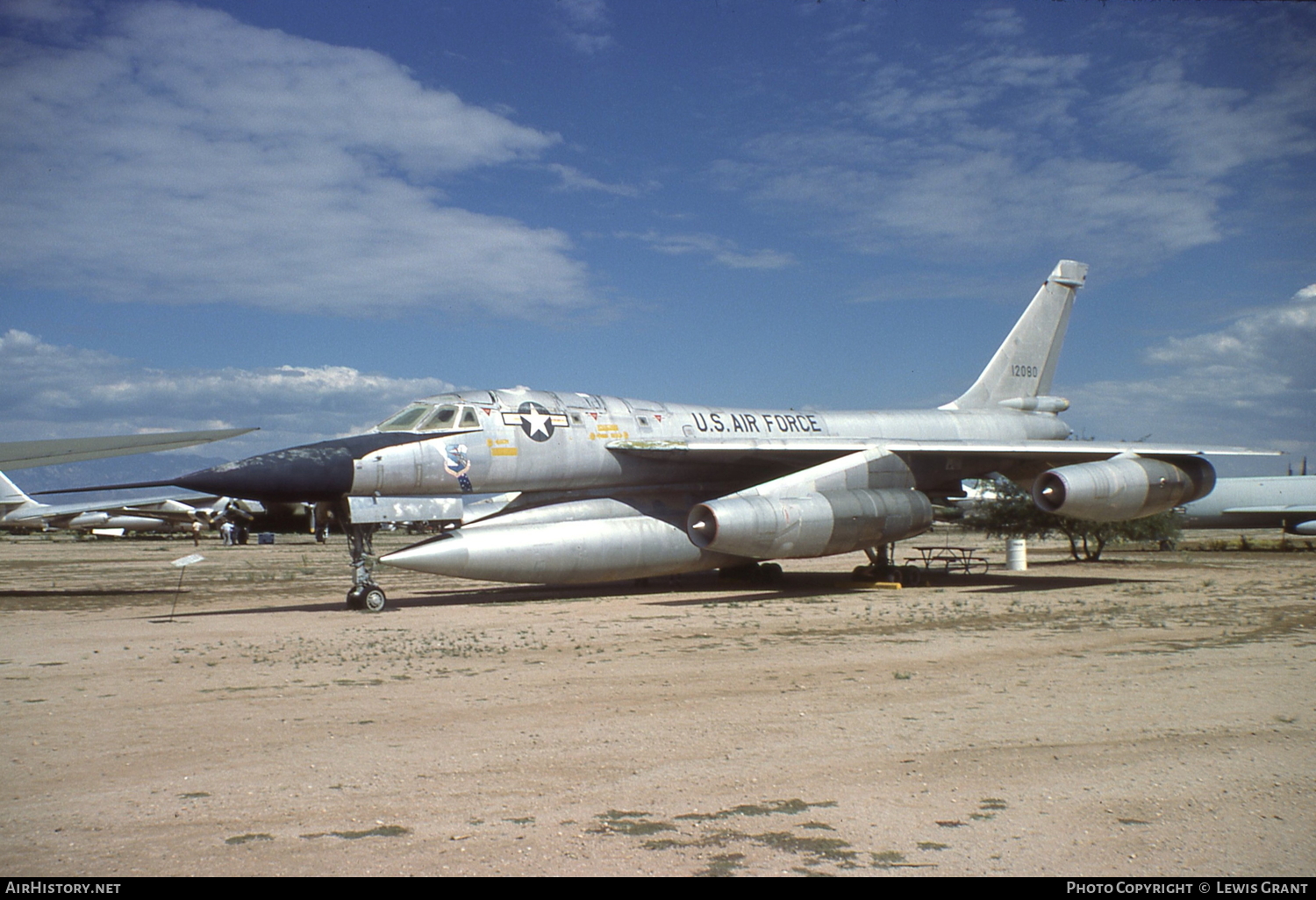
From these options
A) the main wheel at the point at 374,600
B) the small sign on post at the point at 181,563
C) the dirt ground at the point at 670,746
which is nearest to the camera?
the dirt ground at the point at 670,746

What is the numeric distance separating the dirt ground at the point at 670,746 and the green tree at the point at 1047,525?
46.1 ft

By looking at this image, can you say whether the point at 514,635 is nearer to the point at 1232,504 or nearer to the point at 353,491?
the point at 353,491

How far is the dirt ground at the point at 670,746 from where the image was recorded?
4.08m

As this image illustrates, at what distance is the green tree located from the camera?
26.2m

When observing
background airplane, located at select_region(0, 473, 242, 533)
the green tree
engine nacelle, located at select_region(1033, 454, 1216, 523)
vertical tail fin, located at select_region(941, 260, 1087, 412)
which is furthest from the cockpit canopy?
background airplane, located at select_region(0, 473, 242, 533)

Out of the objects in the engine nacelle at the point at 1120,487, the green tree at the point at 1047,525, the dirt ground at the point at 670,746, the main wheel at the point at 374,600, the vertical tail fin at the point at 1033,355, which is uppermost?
the vertical tail fin at the point at 1033,355

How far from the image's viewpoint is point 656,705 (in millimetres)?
7086

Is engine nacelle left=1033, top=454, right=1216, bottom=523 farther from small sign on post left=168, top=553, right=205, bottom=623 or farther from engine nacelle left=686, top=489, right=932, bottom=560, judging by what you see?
small sign on post left=168, top=553, right=205, bottom=623

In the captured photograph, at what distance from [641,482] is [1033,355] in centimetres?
1030

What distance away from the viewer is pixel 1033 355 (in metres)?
21.6

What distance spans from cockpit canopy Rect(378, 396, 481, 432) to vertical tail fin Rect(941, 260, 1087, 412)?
36.2 ft

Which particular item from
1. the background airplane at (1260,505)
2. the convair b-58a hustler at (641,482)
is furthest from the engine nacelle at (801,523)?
the background airplane at (1260,505)

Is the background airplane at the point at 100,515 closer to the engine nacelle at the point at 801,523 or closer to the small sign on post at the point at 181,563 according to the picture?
the small sign on post at the point at 181,563

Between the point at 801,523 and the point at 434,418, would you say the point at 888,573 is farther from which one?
the point at 434,418
